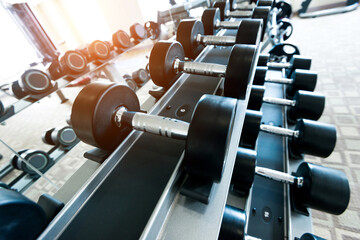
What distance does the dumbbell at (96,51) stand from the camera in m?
1.65

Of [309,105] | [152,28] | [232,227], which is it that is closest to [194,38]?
[309,105]

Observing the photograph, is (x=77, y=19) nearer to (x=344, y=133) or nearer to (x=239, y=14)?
(x=239, y=14)

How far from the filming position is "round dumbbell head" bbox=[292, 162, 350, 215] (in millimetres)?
540

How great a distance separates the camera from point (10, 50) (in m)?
2.91

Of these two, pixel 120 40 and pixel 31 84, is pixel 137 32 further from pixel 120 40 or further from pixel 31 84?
pixel 31 84

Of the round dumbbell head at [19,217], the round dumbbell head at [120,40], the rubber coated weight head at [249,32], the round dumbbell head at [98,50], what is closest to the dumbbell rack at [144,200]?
the round dumbbell head at [19,217]

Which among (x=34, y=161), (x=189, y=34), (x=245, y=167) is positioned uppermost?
(x=189, y=34)

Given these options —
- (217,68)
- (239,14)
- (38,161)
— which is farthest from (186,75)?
(38,161)

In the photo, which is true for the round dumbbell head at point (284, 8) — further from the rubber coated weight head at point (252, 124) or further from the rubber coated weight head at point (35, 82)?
the rubber coated weight head at point (35, 82)

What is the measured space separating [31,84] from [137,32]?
46.3 inches

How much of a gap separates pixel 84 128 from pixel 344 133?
1.51 meters

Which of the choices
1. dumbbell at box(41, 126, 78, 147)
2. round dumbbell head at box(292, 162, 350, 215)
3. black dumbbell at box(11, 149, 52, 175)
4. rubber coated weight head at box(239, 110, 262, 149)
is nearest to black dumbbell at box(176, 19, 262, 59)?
rubber coated weight head at box(239, 110, 262, 149)

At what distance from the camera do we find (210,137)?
32 centimetres

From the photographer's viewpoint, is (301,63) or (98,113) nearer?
(98,113)
